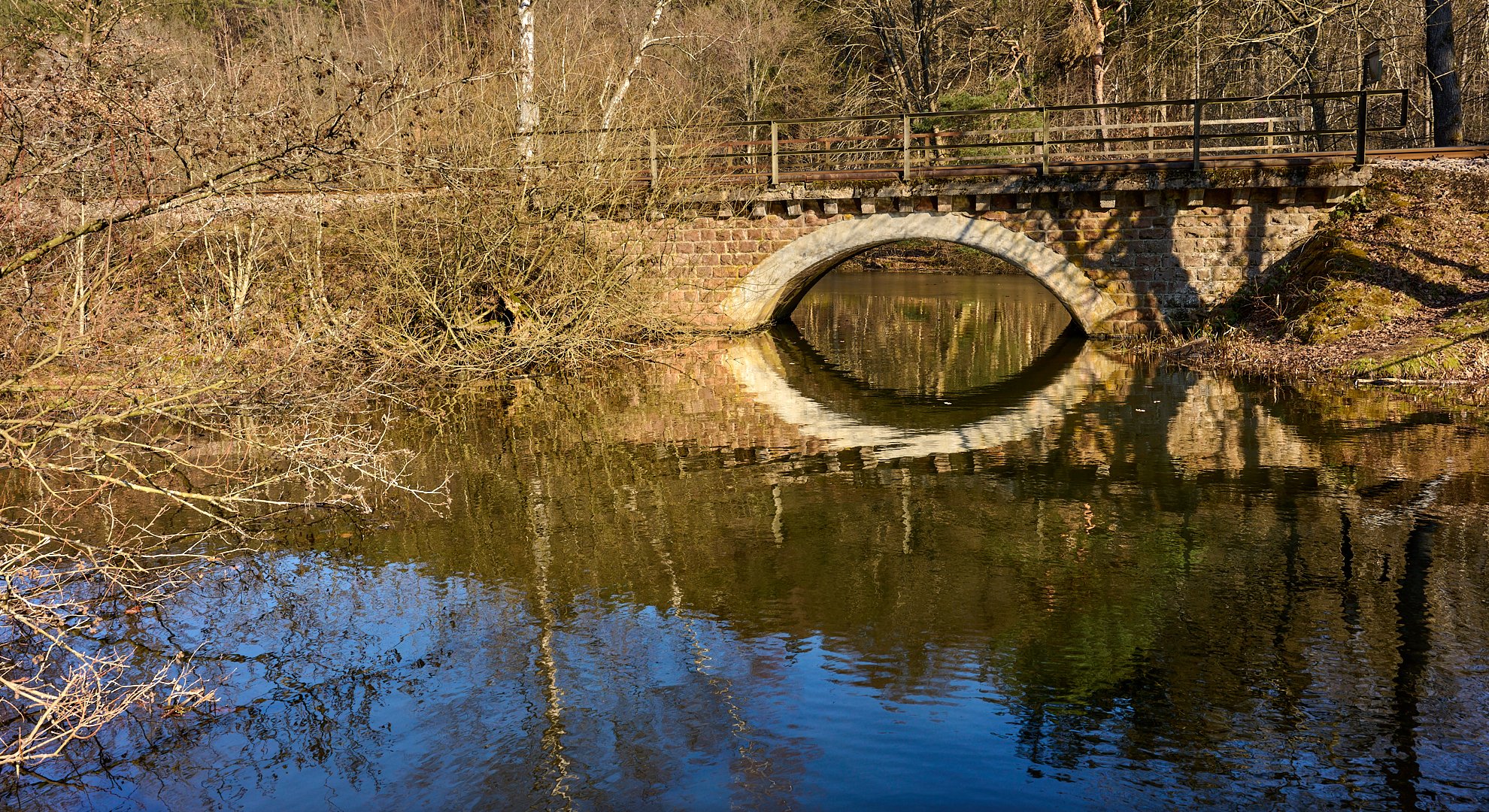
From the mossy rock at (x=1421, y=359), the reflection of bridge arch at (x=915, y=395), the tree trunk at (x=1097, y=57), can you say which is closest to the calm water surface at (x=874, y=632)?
the reflection of bridge arch at (x=915, y=395)

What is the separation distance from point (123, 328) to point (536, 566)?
18.8ft

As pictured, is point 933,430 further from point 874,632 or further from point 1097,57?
point 1097,57

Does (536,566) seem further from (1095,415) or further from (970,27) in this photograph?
(970,27)

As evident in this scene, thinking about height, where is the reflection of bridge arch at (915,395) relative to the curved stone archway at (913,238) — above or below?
below

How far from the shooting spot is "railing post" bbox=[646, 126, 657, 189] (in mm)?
17812

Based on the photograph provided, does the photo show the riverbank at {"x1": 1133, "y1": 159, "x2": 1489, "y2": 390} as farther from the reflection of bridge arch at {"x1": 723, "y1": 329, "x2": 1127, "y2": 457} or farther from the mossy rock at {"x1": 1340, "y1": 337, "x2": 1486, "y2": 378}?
the reflection of bridge arch at {"x1": 723, "y1": 329, "x2": 1127, "y2": 457}

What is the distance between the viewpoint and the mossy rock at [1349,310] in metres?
15.4

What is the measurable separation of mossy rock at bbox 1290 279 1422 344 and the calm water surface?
3.34 m

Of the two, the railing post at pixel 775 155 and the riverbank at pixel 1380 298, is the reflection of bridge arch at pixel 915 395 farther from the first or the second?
the railing post at pixel 775 155

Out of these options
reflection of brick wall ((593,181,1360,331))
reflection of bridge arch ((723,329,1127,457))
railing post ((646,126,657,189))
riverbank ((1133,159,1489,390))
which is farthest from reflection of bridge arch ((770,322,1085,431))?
railing post ((646,126,657,189))

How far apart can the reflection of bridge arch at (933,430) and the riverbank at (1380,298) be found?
1.69 m

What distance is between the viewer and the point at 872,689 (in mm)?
6129

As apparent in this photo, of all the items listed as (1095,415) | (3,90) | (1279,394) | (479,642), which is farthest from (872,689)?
(1279,394)

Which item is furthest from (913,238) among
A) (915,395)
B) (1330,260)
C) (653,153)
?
(1330,260)
